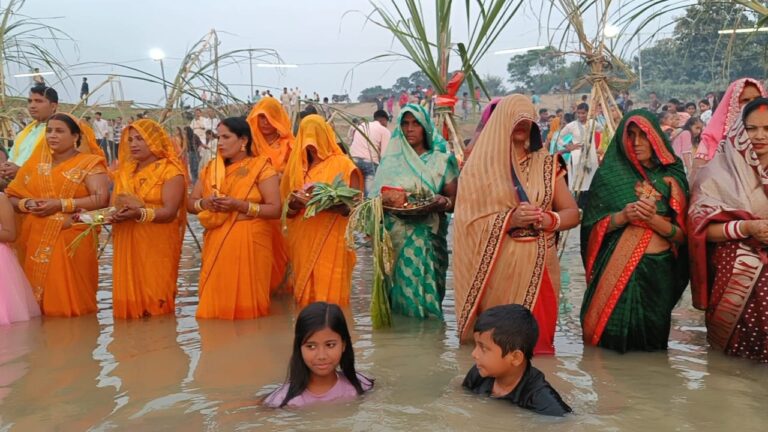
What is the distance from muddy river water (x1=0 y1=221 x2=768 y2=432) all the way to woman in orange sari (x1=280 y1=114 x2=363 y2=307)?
0.94ft

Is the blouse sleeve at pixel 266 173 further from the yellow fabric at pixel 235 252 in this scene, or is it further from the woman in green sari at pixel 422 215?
the woman in green sari at pixel 422 215

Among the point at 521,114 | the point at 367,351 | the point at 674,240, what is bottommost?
the point at 367,351

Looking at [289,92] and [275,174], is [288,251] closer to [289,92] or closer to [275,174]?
[275,174]

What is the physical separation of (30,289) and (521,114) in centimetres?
408

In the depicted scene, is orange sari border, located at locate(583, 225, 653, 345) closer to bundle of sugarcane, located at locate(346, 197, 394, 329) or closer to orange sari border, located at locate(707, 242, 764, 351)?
orange sari border, located at locate(707, 242, 764, 351)

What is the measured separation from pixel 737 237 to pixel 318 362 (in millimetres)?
2517

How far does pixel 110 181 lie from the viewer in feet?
23.6

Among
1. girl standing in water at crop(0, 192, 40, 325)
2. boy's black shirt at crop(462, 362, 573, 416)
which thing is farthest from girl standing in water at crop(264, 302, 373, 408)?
girl standing in water at crop(0, 192, 40, 325)

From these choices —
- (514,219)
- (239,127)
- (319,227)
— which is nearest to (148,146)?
(239,127)

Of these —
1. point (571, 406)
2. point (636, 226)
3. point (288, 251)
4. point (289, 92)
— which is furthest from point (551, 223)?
point (289, 92)

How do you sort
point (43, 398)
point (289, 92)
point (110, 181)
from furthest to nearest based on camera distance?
point (289, 92)
point (110, 181)
point (43, 398)

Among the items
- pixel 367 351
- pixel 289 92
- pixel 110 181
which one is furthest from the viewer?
pixel 289 92

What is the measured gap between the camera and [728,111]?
5586 mm

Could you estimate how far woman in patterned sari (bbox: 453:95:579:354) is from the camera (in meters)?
5.30
